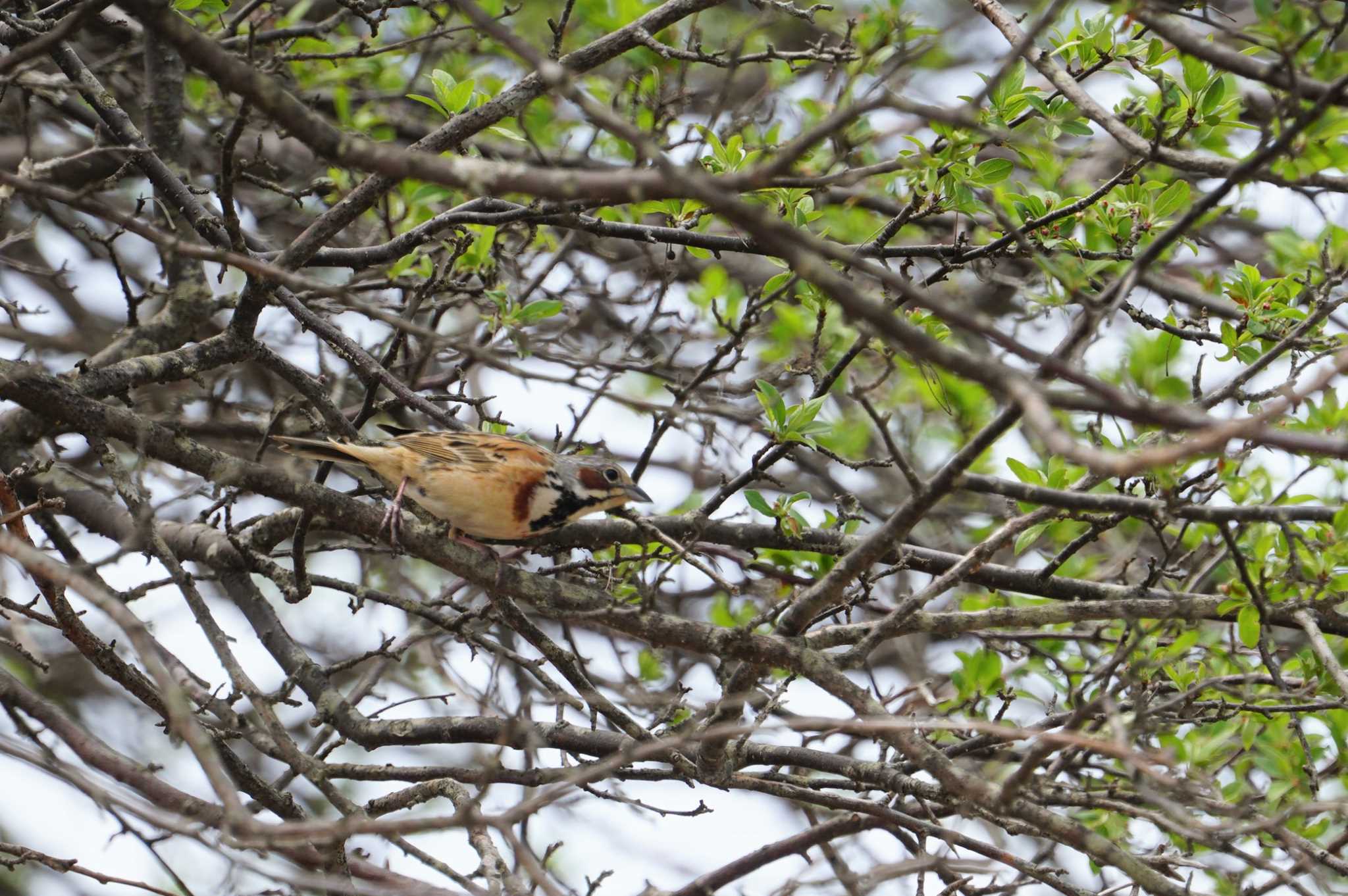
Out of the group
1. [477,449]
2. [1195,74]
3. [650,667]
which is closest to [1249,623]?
[1195,74]

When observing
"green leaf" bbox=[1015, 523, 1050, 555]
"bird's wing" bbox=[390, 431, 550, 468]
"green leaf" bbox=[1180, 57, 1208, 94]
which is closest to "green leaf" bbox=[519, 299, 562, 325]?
"bird's wing" bbox=[390, 431, 550, 468]

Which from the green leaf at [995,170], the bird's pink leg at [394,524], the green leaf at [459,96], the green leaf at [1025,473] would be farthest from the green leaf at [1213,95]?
the bird's pink leg at [394,524]

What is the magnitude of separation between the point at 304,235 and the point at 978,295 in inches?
255

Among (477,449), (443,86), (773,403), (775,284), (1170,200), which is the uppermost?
(443,86)

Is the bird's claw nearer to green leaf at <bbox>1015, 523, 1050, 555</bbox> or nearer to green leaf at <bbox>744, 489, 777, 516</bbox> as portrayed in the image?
green leaf at <bbox>744, 489, 777, 516</bbox>

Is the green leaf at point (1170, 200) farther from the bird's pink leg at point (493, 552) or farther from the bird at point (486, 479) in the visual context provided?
the bird's pink leg at point (493, 552)

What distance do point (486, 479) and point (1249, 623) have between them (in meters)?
3.16

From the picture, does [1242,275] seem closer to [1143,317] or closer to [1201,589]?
[1143,317]

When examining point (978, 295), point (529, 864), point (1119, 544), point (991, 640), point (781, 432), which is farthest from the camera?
point (978, 295)

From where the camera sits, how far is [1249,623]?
14.3ft

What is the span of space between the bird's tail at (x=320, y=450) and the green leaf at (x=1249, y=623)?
12.0 feet

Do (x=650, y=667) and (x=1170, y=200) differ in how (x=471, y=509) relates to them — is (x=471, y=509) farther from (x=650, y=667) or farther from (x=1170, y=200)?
(x=1170, y=200)

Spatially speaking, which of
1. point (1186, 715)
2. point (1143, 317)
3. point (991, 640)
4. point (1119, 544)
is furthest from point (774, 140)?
point (1119, 544)

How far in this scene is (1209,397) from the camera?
4.36m
